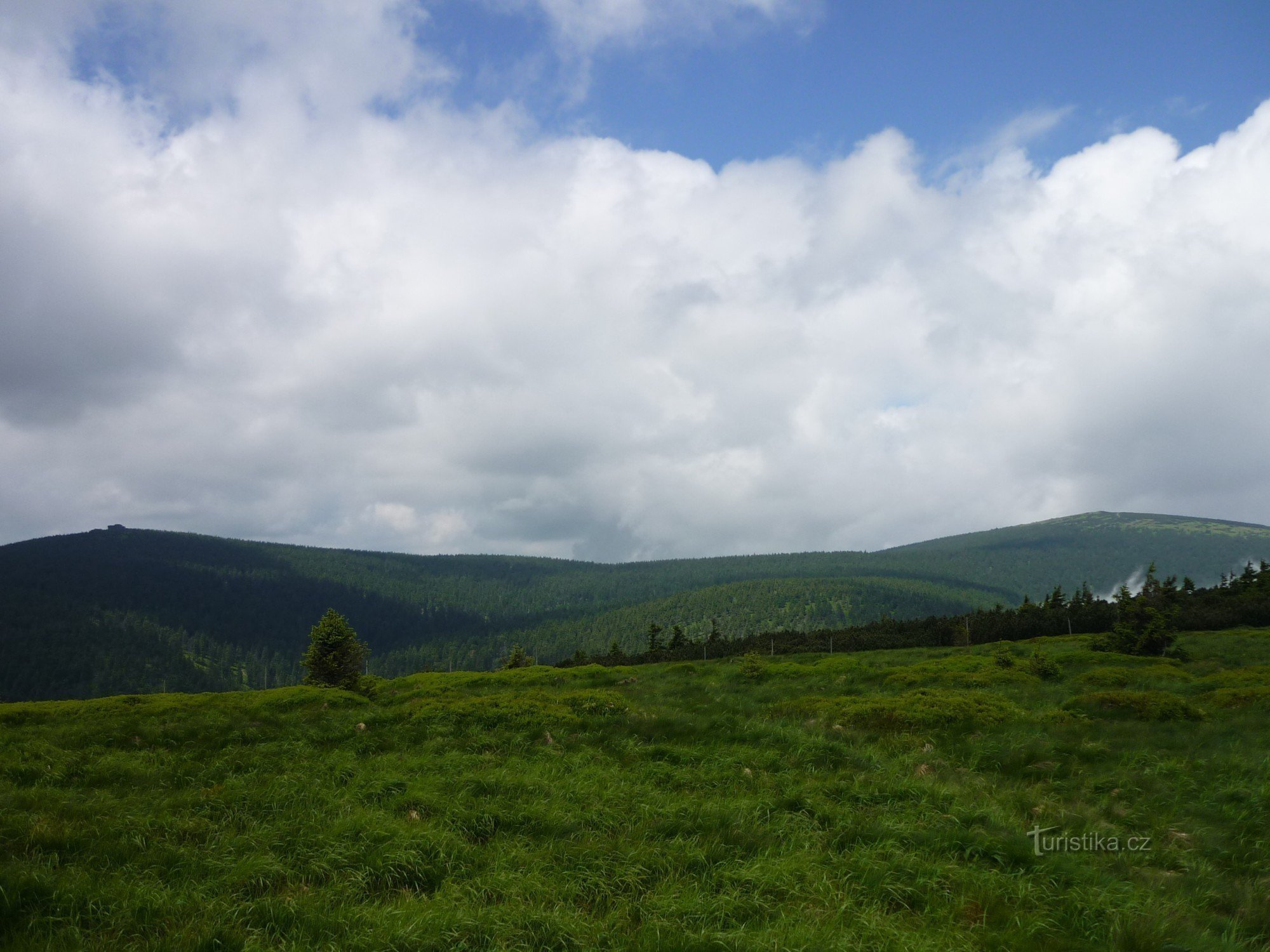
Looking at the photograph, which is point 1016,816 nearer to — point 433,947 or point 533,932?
point 533,932

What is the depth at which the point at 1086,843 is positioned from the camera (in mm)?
9500

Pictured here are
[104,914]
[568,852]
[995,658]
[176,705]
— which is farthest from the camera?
[995,658]

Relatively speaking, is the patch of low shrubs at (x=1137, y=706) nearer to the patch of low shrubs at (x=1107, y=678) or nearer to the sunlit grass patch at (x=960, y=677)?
the patch of low shrubs at (x=1107, y=678)

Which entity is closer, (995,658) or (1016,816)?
(1016,816)

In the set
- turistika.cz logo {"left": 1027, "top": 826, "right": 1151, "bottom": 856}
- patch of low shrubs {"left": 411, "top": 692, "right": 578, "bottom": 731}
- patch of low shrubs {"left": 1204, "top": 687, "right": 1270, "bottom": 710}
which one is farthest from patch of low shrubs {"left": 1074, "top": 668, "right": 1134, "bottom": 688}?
patch of low shrubs {"left": 411, "top": 692, "right": 578, "bottom": 731}

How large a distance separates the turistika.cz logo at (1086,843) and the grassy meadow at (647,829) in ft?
0.21

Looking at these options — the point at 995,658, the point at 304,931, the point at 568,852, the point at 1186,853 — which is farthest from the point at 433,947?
the point at 995,658

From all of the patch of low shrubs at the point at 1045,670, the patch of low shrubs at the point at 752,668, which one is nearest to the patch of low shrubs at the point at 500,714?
the patch of low shrubs at the point at 752,668

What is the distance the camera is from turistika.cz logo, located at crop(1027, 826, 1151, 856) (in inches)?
365

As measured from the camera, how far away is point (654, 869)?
8492 millimetres

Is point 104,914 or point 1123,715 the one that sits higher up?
point 104,914

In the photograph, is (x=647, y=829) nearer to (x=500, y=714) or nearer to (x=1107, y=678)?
(x=500, y=714)

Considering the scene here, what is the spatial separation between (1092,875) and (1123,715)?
13.9 metres

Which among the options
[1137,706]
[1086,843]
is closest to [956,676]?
[1137,706]
